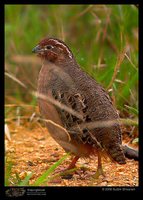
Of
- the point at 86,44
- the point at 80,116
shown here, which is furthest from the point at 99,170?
the point at 86,44

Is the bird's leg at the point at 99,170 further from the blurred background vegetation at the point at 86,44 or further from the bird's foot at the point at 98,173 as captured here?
the blurred background vegetation at the point at 86,44

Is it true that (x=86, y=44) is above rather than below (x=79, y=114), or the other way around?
above

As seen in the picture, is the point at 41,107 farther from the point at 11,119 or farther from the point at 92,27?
the point at 92,27

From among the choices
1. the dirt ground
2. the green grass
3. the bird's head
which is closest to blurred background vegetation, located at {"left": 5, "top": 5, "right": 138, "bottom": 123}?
the bird's head

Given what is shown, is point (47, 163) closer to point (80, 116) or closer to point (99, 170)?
point (99, 170)

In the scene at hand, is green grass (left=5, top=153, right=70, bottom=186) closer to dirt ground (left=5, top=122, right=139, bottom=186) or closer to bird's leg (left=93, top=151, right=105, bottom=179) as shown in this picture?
dirt ground (left=5, top=122, right=139, bottom=186)
